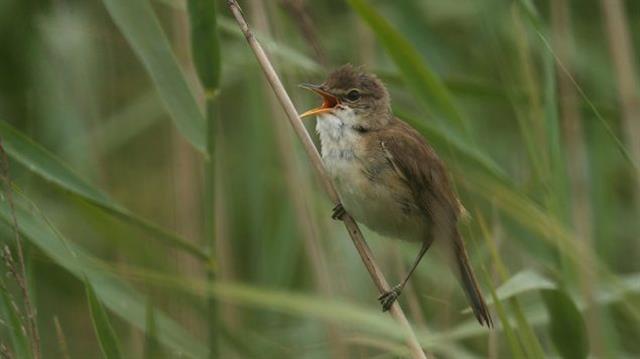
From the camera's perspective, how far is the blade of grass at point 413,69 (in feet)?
9.69

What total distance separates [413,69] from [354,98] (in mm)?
672

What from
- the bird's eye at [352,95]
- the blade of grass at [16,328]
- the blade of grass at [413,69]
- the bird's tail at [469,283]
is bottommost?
the bird's tail at [469,283]

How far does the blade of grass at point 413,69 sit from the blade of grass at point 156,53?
50cm

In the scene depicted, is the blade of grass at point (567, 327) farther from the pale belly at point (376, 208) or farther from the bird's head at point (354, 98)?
the bird's head at point (354, 98)

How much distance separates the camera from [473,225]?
10.2 feet

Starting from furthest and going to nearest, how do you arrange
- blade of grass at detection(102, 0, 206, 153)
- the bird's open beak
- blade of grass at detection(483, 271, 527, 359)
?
the bird's open beak
blade of grass at detection(102, 0, 206, 153)
blade of grass at detection(483, 271, 527, 359)

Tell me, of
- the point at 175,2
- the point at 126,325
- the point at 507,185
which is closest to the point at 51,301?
the point at 126,325

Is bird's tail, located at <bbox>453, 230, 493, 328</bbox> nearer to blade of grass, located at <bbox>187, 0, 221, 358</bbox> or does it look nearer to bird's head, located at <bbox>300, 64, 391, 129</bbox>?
bird's head, located at <bbox>300, 64, 391, 129</bbox>

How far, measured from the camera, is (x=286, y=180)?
4.13 meters

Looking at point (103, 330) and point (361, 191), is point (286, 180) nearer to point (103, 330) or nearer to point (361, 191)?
point (361, 191)

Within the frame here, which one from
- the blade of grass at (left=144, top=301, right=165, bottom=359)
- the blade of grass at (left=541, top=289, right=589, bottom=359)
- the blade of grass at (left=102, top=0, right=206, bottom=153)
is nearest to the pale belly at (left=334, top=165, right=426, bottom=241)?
the blade of grass at (left=102, top=0, right=206, bottom=153)

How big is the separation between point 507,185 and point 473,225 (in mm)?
229

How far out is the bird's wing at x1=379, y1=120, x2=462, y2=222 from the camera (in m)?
3.56

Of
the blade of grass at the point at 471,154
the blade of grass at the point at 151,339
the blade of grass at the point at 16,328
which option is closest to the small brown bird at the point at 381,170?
the blade of grass at the point at 471,154
